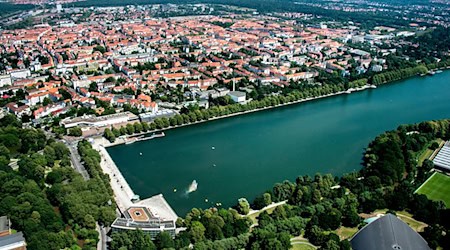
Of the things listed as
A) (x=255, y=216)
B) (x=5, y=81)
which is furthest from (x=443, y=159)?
(x=5, y=81)

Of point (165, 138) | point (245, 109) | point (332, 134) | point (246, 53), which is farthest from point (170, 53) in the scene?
point (332, 134)

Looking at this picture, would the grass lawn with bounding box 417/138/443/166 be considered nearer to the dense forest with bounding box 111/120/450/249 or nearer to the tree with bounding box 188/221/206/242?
the dense forest with bounding box 111/120/450/249

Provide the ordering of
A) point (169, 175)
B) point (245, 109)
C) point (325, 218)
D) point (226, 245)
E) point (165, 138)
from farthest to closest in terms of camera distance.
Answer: point (245, 109), point (165, 138), point (169, 175), point (325, 218), point (226, 245)

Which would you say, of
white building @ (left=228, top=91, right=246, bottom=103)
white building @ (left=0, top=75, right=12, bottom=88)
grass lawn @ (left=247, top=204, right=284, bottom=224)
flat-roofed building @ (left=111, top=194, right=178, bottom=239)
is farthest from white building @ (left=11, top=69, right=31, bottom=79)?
grass lawn @ (left=247, top=204, right=284, bottom=224)

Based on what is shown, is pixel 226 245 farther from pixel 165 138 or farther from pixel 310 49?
pixel 310 49

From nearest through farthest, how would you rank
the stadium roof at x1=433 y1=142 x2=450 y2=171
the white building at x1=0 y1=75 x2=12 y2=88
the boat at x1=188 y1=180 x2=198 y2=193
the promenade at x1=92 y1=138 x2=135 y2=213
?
1. the promenade at x1=92 y1=138 x2=135 y2=213
2. the boat at x1=188 y1=180 x2=198 y2=193
3. the stadium roof at x1=433 y1=142 x2=450 y2=171
4. the white building at x1=0 y1=75 x2=12 y2=88

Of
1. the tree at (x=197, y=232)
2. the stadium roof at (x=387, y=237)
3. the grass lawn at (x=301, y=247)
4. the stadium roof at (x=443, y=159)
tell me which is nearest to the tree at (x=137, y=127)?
the tree at (x=197, y=232)
